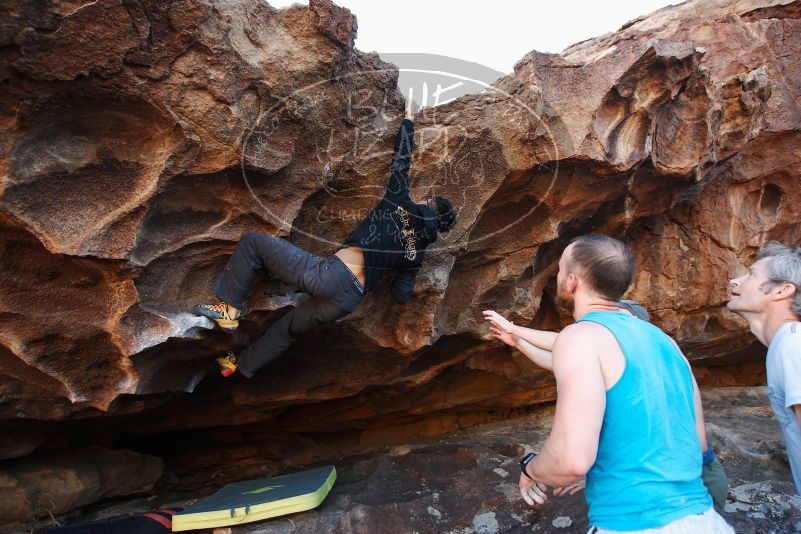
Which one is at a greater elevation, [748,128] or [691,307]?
[748,128]

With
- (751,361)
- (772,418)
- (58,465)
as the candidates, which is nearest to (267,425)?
(58,465)

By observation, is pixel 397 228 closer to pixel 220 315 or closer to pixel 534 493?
pixel 220 315

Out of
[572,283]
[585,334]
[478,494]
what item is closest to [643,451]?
[585,334]

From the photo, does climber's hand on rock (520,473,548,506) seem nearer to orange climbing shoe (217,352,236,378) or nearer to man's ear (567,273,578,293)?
man's ear (567,273,578,293)

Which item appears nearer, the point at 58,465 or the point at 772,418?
the point at 58,465

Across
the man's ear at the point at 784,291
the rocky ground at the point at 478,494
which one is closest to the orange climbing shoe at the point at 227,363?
the rocky ground at the point at 478,494

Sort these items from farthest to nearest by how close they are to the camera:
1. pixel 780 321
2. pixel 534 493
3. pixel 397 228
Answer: pixel 397 228 → pixel 780 321 → pixel 534 493

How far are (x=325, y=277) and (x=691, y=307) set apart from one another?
284 centimetres

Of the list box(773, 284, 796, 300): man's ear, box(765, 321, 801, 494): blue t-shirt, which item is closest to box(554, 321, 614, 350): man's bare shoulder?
box(765, 321, 801, 494): blue t-shirt

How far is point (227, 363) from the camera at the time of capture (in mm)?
3014

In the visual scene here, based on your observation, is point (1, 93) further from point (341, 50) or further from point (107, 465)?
point (107, 465)

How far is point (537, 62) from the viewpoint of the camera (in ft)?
9.20

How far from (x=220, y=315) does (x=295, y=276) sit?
1.40 ft

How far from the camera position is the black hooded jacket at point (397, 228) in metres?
2.78
